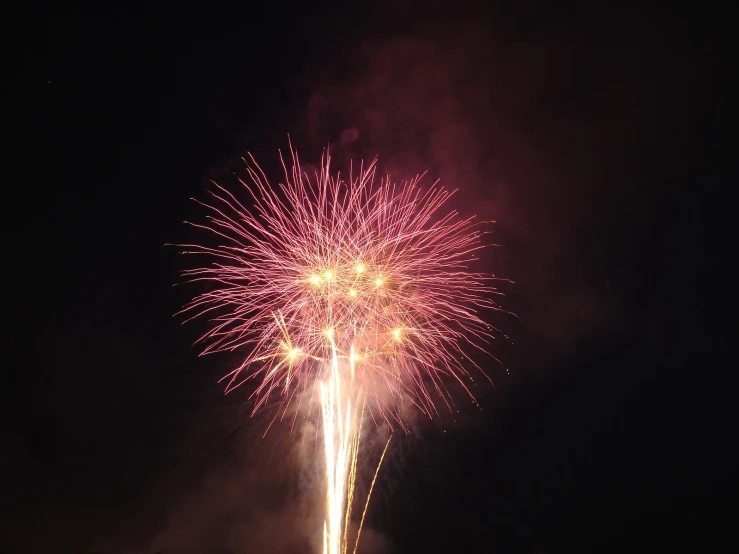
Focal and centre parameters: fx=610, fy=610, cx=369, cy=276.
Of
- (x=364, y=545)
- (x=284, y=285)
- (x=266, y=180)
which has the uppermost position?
(x=266, y=180)

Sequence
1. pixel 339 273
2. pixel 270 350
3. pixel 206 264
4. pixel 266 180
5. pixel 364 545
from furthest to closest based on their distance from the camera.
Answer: pixel 364 545, pixel 206 264, pixel 266 180, pixel 270 350, pixel 339 273

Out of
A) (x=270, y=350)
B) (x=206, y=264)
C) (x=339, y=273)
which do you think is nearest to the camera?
(x=339, y=273)

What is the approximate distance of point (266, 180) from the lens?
1096 cm

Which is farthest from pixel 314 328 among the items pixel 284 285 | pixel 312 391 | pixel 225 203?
pixel 225 203

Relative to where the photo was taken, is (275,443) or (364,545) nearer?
(275,443)

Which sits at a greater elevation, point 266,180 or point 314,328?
point 266,180

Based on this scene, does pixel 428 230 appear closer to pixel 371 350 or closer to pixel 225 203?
pixel 371 350

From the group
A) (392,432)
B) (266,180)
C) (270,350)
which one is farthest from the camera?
(392,432)

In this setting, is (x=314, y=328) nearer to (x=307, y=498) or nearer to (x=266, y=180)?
(x=266, y=180)

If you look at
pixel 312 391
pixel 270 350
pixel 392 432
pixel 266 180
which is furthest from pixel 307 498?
pixel 266 180

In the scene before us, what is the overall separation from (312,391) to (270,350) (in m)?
1.93

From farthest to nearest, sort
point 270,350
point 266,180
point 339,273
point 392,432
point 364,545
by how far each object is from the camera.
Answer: point 364,545 < point 392,432 < point 266,180 < point 270,350 < point 339,273

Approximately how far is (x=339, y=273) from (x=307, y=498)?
6.59 metres

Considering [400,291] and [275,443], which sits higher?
[275,443]
